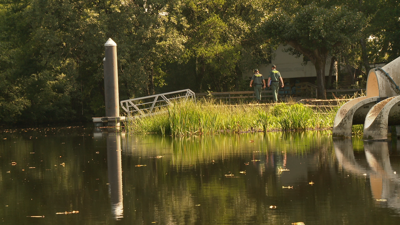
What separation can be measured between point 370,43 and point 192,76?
1655 cm

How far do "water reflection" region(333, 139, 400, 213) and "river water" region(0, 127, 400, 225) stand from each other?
1 cm

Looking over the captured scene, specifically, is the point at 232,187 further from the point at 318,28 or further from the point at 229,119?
the point at 318,28

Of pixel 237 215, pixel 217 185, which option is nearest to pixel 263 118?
pixel 217 185

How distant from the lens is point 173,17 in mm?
40312

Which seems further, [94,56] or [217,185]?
[94,56]

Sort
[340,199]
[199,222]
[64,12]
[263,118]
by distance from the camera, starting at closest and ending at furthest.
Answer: [199,222]
[340,199]
[263,118]
[64,12]

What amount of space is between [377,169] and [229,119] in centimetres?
1093

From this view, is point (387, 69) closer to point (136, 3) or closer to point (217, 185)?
point (217, 185)

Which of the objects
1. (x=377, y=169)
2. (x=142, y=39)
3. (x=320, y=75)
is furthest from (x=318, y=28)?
(x=377, y=169)

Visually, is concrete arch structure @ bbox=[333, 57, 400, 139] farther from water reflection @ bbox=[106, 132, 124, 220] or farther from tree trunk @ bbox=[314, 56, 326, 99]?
tree trunk @ bbox=[314, 56, 326, 99]

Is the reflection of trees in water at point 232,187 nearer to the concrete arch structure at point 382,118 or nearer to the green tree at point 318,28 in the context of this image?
the concrete arch structure at point 382,118

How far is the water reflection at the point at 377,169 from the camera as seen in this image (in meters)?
A: 6.49

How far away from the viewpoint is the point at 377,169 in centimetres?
881

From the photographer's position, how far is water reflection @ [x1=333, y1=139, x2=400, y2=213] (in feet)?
21.3
